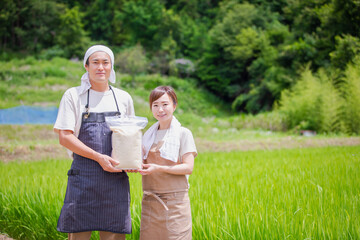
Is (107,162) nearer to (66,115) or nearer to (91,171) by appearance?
(91,171)

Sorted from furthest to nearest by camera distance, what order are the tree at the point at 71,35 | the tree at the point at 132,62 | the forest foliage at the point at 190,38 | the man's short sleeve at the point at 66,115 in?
the tree at the point at 71,35, the tree at the point at 132,62, the forest foliage at the point at 190,38, the man's short sleeve at the point at 66,115

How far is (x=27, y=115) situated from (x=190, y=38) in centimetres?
1759

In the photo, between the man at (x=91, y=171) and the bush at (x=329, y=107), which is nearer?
the man at (x=91, y=171)

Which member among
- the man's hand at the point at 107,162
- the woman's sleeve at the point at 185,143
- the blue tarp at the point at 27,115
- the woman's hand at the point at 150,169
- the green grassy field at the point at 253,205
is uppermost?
the blue tarp at the point at 27,115

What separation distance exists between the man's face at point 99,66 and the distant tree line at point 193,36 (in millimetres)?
13358

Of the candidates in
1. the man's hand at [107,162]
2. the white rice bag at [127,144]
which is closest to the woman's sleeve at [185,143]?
the white rice bag at [127,144]

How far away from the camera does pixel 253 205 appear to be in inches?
84.7

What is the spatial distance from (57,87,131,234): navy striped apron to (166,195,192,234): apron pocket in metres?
0.29

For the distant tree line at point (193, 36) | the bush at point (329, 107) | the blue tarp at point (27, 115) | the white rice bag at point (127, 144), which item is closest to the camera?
the white rice bag at point (127, 144)

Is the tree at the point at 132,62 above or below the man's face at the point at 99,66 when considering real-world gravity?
above

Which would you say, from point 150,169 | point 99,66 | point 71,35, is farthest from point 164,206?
point 71,35

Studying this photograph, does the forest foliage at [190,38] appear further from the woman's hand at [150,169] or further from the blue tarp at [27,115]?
the woman's hand at [150,169]

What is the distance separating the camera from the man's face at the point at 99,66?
5.46 ft

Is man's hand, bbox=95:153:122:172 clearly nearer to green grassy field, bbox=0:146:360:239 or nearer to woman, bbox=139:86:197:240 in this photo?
woman, bbox=139:86:197:240
